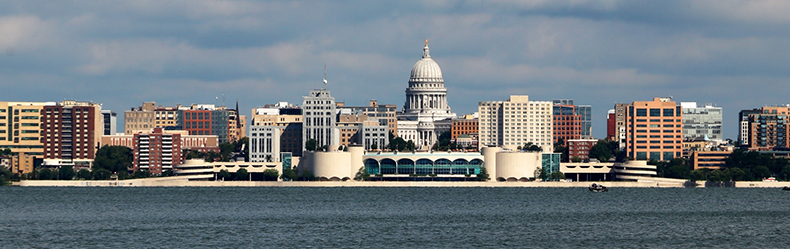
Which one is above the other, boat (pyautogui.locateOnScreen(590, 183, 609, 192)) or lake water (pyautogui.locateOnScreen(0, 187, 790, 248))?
boat (pyautogui.locateOnScreen(590, 183, 609, 192))

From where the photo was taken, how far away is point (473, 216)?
Answer: 13012 cm

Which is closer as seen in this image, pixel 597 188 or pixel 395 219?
pixel 395 219

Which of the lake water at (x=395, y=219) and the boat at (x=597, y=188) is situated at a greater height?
the boat at (x=597, y=188)

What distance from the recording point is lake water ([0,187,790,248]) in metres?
102

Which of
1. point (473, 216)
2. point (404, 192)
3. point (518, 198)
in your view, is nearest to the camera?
point (473, 216)

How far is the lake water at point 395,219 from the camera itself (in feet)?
335

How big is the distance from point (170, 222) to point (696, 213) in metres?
48.5

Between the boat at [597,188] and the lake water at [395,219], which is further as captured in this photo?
the boat at [597,188]

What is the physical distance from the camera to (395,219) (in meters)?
126

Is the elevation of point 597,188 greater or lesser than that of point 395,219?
greater

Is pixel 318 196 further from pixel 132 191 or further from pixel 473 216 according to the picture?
pixel 473 216

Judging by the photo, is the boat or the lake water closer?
the lake water

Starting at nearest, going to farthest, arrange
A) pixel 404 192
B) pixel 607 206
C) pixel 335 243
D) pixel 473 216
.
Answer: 1. pixel 335 243
2. pixel 473 216
3. pixel 607 206
4. pixel 404 192

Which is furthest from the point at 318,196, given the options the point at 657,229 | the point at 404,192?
the point at 657,229
